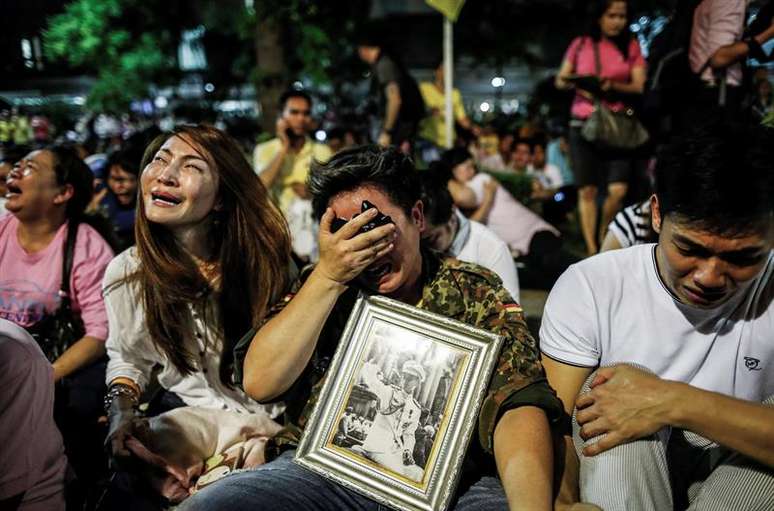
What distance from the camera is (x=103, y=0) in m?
18.1

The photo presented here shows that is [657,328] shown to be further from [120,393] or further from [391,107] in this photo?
[391,107]

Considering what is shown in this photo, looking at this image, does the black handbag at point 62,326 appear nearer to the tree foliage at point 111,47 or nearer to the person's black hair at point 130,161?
the person's black hair at point 130,161

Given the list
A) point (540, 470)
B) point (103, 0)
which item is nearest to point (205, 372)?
point (540, 470)

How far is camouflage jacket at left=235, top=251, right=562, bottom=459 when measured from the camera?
2.07 metres

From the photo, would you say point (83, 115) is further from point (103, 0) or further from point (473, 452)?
point (473, 452)

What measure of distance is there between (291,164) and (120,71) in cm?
1627

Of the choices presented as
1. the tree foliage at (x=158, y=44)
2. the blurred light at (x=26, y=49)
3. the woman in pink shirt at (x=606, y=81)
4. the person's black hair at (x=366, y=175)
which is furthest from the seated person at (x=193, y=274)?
the tree foliage at (x=158, y=44)

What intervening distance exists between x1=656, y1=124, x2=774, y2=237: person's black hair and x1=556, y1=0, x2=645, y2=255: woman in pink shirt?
362 cm

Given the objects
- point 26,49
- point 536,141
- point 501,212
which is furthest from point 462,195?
point 536,141

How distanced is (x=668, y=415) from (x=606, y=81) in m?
4.09

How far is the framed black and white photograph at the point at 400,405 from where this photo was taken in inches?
78.8

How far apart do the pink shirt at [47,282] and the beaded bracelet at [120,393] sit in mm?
729

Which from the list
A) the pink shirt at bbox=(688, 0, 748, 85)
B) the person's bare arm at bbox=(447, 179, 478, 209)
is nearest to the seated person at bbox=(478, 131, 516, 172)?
the person's bare arm at bbox=(447, 179, 478, 209)

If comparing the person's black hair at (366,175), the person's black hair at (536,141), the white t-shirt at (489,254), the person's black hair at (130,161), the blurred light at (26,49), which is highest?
the blurred light at (26,49)
